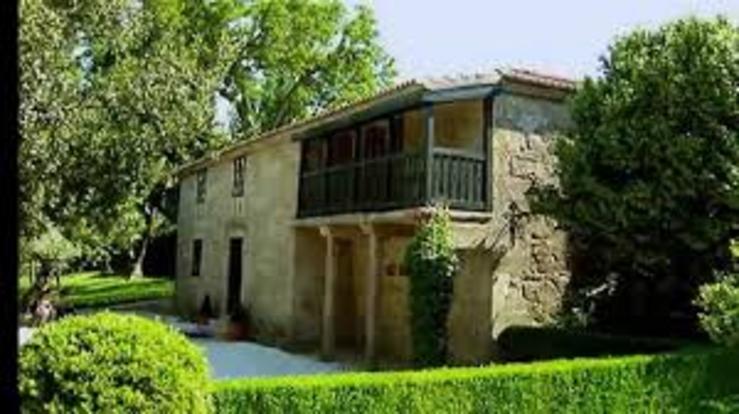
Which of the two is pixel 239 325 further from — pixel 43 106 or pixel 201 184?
pixel 43 106

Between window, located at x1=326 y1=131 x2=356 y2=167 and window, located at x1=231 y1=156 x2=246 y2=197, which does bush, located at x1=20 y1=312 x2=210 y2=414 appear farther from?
window, located at x1=231 y1=156 x2=246 y2=197

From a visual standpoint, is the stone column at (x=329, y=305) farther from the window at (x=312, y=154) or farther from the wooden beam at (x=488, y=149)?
the wooden beam at (x=488, y=149)

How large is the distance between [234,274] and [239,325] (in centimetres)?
260

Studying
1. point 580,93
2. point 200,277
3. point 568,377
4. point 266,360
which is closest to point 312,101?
point 200,277

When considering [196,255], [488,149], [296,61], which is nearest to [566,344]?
[488,149]

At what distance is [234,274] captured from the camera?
1142 inches

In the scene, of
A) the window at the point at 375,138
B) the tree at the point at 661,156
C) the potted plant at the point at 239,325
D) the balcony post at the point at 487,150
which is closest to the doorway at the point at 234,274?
the potted plant at the point at 239,325

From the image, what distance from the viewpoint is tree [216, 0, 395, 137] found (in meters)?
49.9

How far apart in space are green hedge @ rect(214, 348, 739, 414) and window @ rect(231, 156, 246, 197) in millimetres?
18003

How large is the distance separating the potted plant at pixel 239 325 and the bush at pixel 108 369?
18202 millimetres

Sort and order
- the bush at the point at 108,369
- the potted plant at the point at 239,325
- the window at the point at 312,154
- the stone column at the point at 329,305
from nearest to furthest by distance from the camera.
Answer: the bush at the point at 108,369 < the stone column at the point at 329,305 < the window at the point at 312,154 < the potted plant at the point at 239,325

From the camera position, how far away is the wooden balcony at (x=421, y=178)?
18.0m

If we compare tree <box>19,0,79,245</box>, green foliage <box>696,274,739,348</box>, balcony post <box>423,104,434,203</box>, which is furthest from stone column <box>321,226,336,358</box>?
green foliage <box>696,274,739,348</box>
